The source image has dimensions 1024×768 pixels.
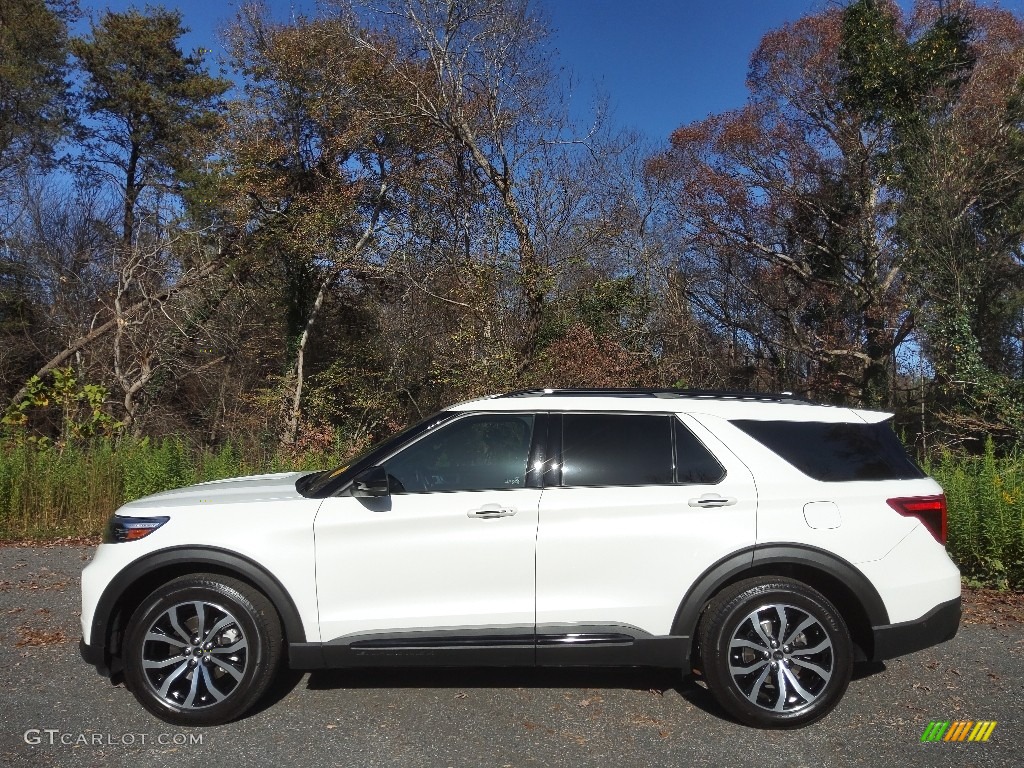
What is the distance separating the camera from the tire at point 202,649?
399 centimetres

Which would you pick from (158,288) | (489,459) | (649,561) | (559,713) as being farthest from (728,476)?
(158,288)

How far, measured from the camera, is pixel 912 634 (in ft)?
13.2

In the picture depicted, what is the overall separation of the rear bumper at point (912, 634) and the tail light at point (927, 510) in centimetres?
38

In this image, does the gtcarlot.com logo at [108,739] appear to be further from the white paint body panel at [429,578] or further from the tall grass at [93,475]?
the tall grass at [93,475]

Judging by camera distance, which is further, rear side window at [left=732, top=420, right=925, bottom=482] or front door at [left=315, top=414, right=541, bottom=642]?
rear side window at [left=732, top=420, right=925, bottom=482]

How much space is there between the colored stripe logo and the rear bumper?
0.41 meters

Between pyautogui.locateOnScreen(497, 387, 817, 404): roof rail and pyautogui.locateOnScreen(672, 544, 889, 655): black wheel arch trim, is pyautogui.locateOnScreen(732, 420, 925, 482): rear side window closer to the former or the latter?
pyautogui.locateOnScreen(497, 387, 817, 404): roof rail

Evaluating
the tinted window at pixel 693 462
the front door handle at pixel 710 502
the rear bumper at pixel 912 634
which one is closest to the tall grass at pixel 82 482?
the tinted window at pixel 693 462

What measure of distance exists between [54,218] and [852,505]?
78.5ft

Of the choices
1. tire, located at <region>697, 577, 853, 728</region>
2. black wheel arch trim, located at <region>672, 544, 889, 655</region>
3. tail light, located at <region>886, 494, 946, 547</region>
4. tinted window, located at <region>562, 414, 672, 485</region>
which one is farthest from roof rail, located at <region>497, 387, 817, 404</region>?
tire, located at <region>697, 577, 853, 728</region>

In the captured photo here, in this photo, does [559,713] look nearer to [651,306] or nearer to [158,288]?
[651,306]

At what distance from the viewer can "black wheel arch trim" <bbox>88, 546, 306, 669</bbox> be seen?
13.1 feet

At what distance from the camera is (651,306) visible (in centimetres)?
1501

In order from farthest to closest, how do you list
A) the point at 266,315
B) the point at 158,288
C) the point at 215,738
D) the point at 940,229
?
the point at 266,315 → the point at 158,288 → the point at 940,229 → the point at 215,738
